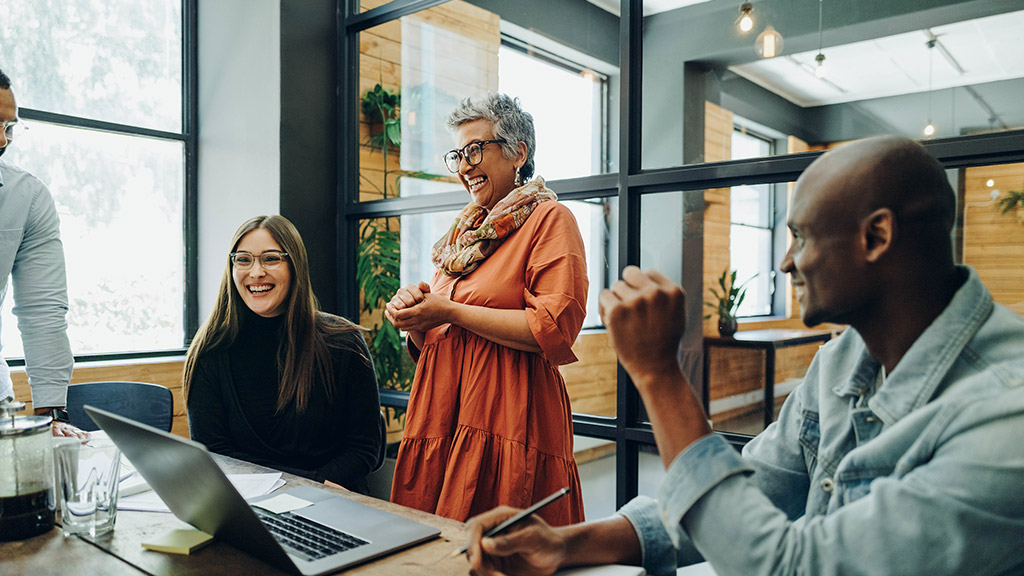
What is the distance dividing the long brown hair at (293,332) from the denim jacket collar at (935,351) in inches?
59.2

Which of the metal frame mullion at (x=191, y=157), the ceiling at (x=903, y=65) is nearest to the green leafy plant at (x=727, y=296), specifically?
the ceiling at (x=903, y=65)

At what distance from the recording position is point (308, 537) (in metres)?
1.07

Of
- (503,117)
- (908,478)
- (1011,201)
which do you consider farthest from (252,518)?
(1011,201)

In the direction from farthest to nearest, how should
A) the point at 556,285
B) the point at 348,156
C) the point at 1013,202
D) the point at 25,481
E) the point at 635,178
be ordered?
1. the point at 348,156
2. the point at 635,178
3. the point at 1013,202
4. the point at 556,285
5. the point at 25,481

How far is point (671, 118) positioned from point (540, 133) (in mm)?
600

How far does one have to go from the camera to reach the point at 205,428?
1869mm

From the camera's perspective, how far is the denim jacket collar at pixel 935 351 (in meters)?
0.75

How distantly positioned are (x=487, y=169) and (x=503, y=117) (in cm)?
14

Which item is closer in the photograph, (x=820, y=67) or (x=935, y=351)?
(x=935, y=351)

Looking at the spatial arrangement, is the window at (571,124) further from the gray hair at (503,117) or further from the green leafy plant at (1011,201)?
the green leafy plant at (1011,201)

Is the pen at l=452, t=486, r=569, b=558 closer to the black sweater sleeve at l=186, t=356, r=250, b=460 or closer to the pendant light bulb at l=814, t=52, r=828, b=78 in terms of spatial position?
the black sweater sleeve at l=186, t=356, r=250, b=460

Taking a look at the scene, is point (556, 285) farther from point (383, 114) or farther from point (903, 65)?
point (383, 114)

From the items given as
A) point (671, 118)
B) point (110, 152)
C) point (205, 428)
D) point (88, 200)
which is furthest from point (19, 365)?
point (671, 118)

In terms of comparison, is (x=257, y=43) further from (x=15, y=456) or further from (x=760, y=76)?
(x=15, y=456)
